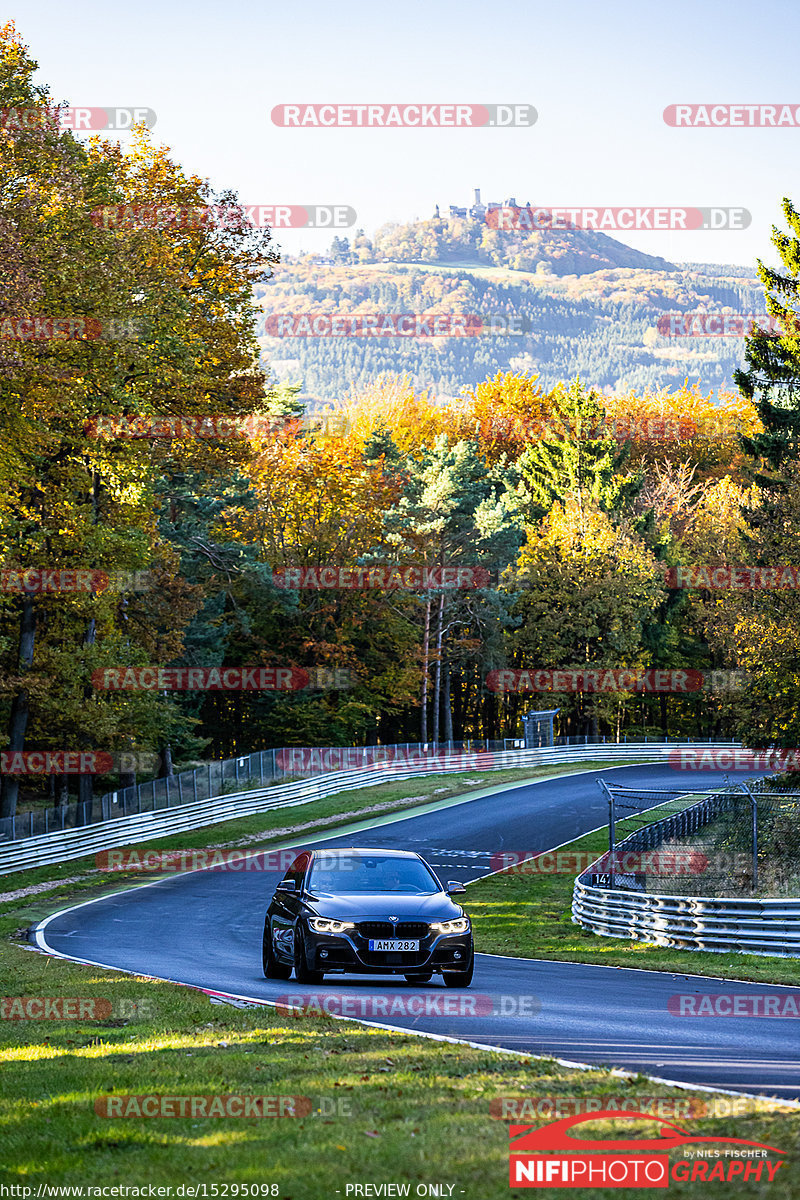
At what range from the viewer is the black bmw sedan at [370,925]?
13.5 meters

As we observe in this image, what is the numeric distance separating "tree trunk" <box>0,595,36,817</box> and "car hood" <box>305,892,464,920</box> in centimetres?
2274

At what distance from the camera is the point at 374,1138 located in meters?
6.45

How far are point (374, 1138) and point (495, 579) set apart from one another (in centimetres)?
6118

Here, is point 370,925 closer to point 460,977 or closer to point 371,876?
point 371,876

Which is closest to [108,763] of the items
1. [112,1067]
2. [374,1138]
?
[112,1067]

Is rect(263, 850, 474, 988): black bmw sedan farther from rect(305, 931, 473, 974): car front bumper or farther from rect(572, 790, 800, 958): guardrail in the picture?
rect(572, 790, 800, 958): guardrail

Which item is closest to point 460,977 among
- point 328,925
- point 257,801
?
point 328,925

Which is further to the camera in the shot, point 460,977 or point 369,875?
point 369,875

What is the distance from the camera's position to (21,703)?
35.6 meters

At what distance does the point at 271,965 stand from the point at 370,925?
2386mm

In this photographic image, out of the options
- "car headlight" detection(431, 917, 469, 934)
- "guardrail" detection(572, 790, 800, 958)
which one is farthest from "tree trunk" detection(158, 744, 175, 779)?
"car headlight" detection(431, 917, 469, 934)

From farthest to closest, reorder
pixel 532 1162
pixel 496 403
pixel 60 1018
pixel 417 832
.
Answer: pixel 496 403 → pixel 417 832 → pixel 60 1018 → pixel 532 1162

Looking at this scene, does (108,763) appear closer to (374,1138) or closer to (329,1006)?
(329,1006)

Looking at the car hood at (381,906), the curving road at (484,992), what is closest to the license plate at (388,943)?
the car hood at (381,906)
